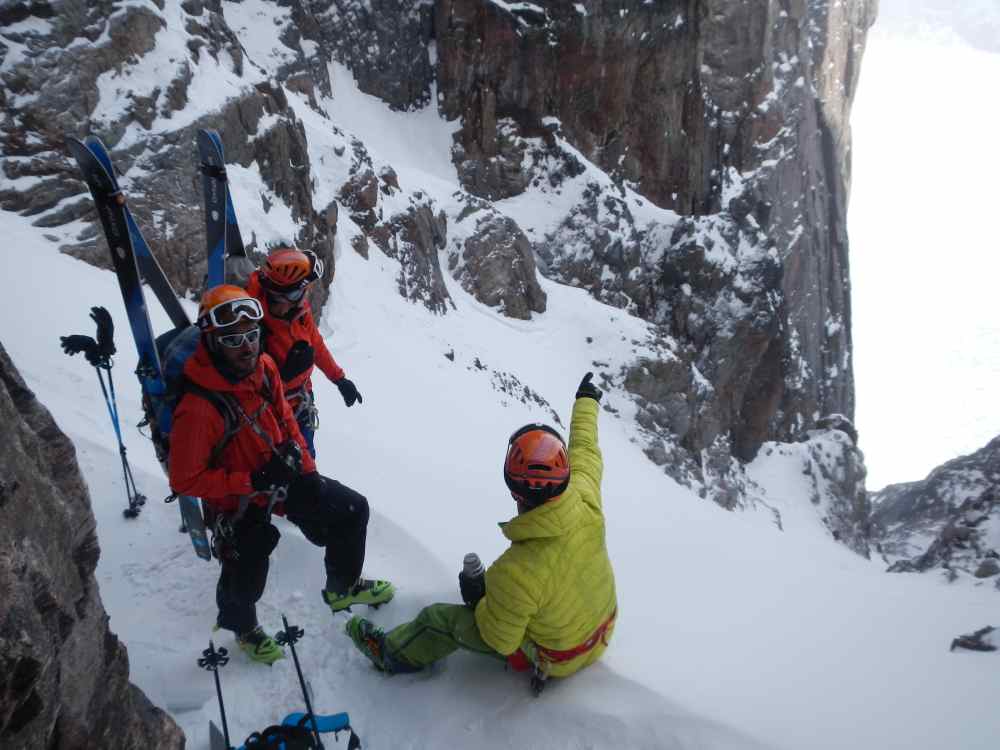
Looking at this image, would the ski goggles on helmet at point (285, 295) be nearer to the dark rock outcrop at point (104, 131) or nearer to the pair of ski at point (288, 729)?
the pair of ski at point (288, 729)

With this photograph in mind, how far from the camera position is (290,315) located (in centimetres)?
455

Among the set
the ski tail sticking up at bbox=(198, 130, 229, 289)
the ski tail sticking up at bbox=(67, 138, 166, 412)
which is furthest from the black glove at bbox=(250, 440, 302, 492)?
the ski tail sticking up at bbox=(198, 130, 229, 289)

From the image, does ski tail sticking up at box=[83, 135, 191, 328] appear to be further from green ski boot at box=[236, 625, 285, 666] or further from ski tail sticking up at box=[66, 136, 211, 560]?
green ski boot at box=[236, 625, 285, 666]

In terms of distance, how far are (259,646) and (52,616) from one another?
5.45 feet

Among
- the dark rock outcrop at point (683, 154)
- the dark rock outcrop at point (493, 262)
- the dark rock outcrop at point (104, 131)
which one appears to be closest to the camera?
the dark rock outcrop at point (104, 131)

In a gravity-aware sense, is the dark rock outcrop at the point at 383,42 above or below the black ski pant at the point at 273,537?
above

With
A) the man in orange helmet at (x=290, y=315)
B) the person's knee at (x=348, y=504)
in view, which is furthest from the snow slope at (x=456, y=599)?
the man in orange helmet at (x=290, y=315)

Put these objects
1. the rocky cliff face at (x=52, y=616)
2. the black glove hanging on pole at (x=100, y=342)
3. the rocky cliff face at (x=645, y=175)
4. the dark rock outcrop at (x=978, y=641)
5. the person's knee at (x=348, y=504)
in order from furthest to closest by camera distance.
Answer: the rocky cliff face at (x=645, y=175) < the dark rock outcrop at (x=978, y=641) < the black glove hanging on pole at (x=100, y=342) < the person's knee at (x=348, y=504) < the rocky cliff face at (x=52, y=616)

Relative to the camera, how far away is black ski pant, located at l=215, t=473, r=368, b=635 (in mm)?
3471

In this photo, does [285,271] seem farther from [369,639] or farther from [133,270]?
[369,639]

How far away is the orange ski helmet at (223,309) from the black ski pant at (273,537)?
90cm

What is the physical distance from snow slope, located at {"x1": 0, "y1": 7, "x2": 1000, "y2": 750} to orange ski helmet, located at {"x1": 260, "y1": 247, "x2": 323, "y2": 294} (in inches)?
70.9

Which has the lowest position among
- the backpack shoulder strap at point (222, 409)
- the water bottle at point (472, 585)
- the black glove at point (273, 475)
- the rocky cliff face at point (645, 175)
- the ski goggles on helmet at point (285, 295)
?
the water bottle at point (472, 585)

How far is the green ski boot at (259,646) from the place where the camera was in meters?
3.64
